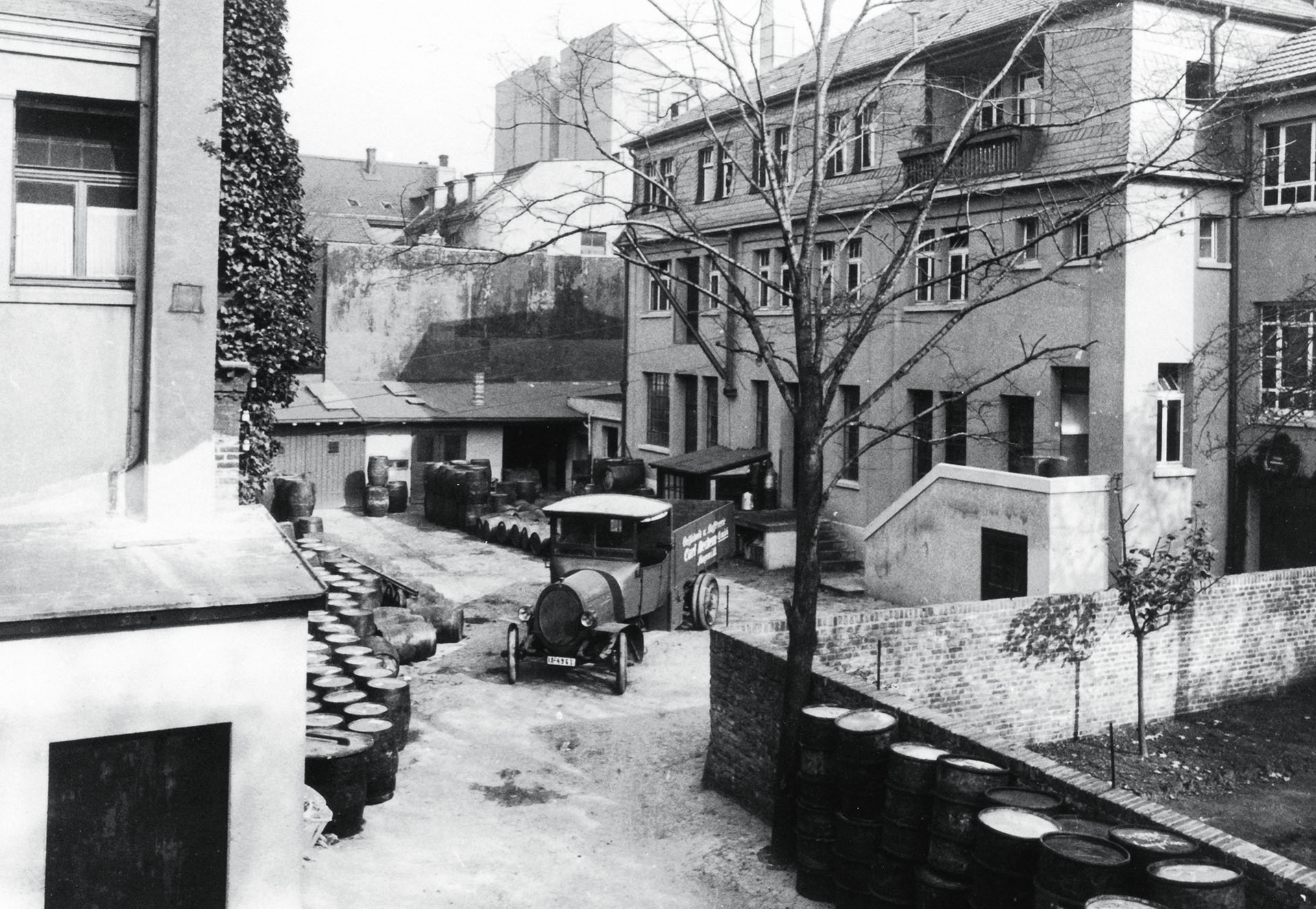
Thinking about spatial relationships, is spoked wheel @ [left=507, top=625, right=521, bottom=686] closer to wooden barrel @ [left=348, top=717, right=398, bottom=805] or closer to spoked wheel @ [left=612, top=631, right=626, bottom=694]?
spoked wheel @ [left=612, top=631, right=626, bottom=694]

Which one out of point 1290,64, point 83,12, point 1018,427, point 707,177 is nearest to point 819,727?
point 83,12

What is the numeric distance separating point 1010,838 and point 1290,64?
16796 millimetres

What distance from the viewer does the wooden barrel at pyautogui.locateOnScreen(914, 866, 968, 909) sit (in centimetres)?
779

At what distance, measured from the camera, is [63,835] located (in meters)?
7.49

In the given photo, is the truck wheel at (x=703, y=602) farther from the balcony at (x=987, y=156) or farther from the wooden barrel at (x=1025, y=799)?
the wooden barrel at (x=1025, y=799)

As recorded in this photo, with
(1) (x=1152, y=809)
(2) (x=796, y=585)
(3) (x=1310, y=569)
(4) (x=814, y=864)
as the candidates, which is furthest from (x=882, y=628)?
(3) (x=1310, y=569)

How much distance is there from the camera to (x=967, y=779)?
7.99m

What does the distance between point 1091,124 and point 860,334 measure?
1204 centimetres

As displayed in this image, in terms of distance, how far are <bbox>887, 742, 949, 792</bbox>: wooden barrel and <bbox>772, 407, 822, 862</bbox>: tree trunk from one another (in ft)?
4.37

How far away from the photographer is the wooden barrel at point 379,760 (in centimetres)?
1096

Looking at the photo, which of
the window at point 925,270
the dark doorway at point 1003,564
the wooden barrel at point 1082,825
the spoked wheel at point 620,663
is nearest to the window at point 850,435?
the window at point 925,270

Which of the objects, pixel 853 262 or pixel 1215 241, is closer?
pixel 1215 241

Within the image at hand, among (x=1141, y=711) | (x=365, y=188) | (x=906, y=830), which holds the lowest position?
(x=1141, y=711)

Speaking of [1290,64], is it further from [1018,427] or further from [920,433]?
[920,433]
